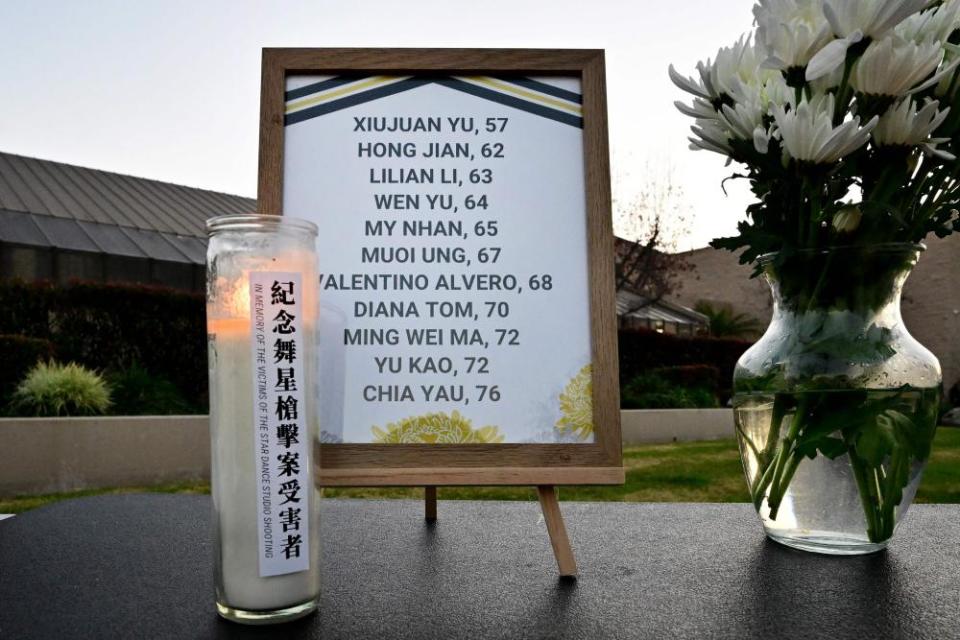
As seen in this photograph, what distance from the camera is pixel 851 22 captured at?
28.8 inches

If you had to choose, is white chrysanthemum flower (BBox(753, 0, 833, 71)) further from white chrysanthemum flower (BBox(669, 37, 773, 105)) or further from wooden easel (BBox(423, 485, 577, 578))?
wooden easel (BBox(423, 485, 577, 578))

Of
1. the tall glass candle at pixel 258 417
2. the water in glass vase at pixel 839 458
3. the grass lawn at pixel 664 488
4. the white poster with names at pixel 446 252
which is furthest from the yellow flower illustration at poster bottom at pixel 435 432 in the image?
the grass lawn at pixel 664 488

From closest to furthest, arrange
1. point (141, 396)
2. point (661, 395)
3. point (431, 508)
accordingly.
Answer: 1. point (431, 508)
2. point (141, 396)
3. point (661, 395)

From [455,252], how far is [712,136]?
387 mm

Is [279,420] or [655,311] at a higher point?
[655,311]

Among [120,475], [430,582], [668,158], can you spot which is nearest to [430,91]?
[430,582]

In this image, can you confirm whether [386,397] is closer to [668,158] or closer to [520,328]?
[520,328]

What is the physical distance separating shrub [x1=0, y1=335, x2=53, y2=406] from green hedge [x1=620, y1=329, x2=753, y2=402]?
6.23 metres

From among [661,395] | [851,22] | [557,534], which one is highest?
[851,22]

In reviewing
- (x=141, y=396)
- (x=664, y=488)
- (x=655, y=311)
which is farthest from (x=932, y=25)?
(x=655, y=311)

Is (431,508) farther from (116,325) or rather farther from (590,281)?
(116,325)

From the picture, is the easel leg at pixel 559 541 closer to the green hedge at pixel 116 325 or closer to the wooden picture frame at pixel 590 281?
the wooden picture frame at pixel 590 281

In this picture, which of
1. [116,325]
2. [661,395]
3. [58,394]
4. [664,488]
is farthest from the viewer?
[661,395]

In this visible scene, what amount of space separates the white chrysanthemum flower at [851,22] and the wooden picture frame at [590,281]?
0.93 feet
